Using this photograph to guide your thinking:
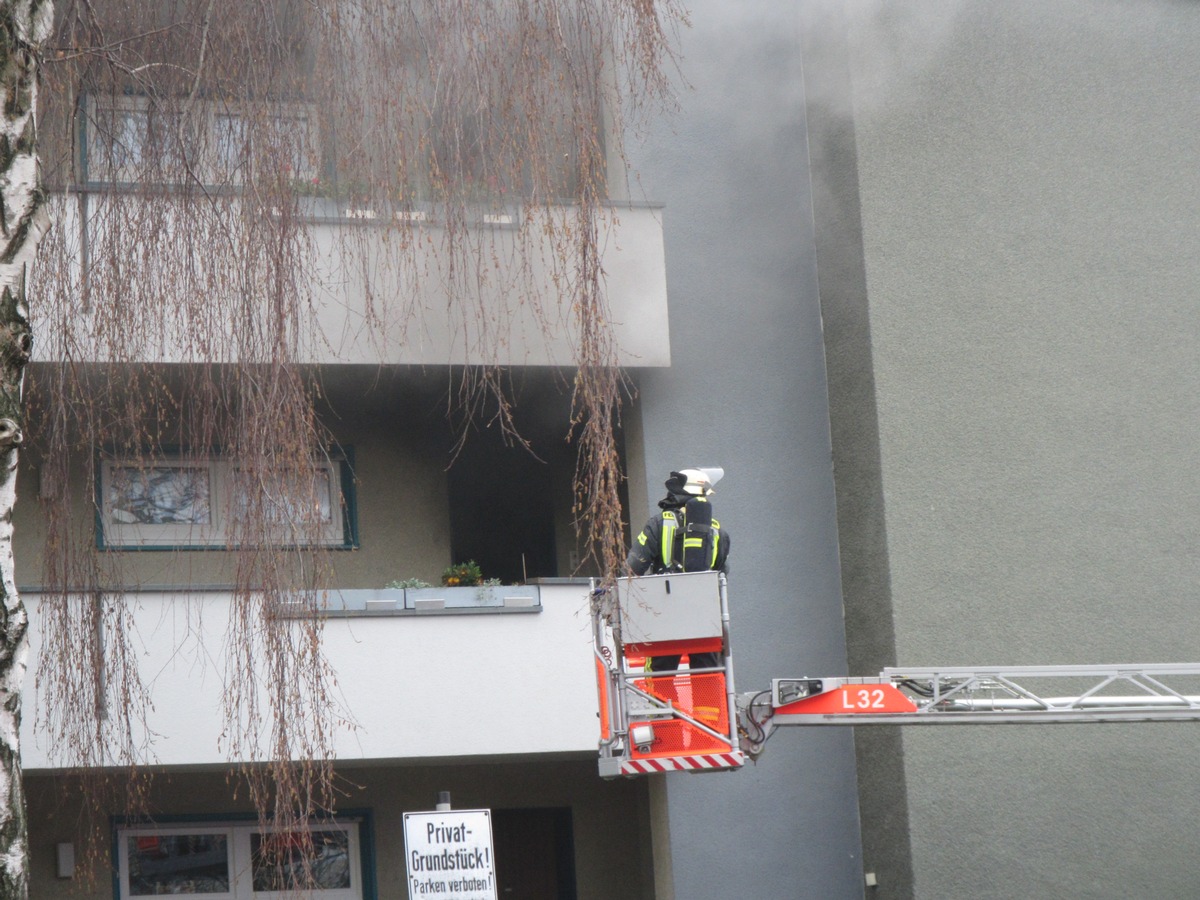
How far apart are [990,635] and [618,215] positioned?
12.4 feet

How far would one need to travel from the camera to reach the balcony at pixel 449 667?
959cm

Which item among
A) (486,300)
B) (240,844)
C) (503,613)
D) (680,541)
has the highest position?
(486,300)

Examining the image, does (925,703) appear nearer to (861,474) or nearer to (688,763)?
(688,763)

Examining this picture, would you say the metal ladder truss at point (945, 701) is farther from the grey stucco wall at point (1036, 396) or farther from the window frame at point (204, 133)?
the window frame at point (204, 133)

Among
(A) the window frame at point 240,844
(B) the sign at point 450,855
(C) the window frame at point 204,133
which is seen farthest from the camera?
(A) the window frame at point 240,844

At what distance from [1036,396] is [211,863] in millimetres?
6704

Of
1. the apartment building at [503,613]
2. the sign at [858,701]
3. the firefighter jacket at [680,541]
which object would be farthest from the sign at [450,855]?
the apartment building at [503,613]

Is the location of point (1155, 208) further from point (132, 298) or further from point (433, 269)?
point (132, 298)

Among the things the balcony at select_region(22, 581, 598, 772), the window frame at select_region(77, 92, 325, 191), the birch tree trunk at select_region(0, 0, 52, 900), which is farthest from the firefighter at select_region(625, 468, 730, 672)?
the birch tree trunk at select_region(0, 0, 52, 900)

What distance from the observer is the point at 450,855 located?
6977mm

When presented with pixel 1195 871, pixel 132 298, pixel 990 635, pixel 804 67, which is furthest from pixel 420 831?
pixel 804 67

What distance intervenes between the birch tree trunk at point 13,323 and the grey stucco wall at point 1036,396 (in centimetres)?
640

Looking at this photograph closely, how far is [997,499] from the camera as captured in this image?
33.8 feet

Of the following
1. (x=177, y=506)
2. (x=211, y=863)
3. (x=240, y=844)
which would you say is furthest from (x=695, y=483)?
(x=211, y=863)
